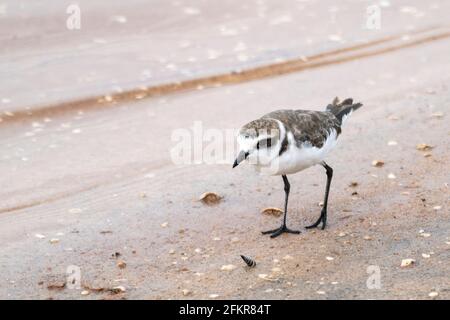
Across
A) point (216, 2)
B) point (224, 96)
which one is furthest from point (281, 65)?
point (216, 2)

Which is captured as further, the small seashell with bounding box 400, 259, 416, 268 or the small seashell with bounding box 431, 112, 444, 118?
the small seashell with bounding box 431, 112, 444, 118

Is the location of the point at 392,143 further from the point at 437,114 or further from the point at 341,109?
the point at 341,109

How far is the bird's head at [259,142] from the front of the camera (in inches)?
210

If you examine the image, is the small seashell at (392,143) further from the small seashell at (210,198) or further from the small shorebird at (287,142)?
the small seashell at (210,198)

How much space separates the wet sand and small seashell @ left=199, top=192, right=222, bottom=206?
0.24 feet

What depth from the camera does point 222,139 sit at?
296 inches

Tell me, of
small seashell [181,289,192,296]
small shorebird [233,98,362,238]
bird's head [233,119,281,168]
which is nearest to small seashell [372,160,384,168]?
small shorebird [233,98,362,238]

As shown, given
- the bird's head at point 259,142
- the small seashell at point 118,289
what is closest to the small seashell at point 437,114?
the bird's head at point 259,142

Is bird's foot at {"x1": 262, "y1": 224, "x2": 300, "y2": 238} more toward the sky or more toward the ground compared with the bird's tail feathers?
more toward the ground

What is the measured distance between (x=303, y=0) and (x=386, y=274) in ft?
21.4

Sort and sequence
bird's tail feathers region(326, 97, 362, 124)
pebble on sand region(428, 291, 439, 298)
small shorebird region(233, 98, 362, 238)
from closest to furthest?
1. pebble on sand region(428, 291, 439, 298)
2. small shorebird region(233, 98, 362, 238)
3. bird's tail feathers region(326, 97, 362, 124)

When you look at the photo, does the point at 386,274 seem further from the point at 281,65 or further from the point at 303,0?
the point at 303,0

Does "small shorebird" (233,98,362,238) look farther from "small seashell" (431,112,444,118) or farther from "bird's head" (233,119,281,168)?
"small seashell" (431,112,444,118)

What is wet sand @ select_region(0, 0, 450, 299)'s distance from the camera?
5105 millimetres
